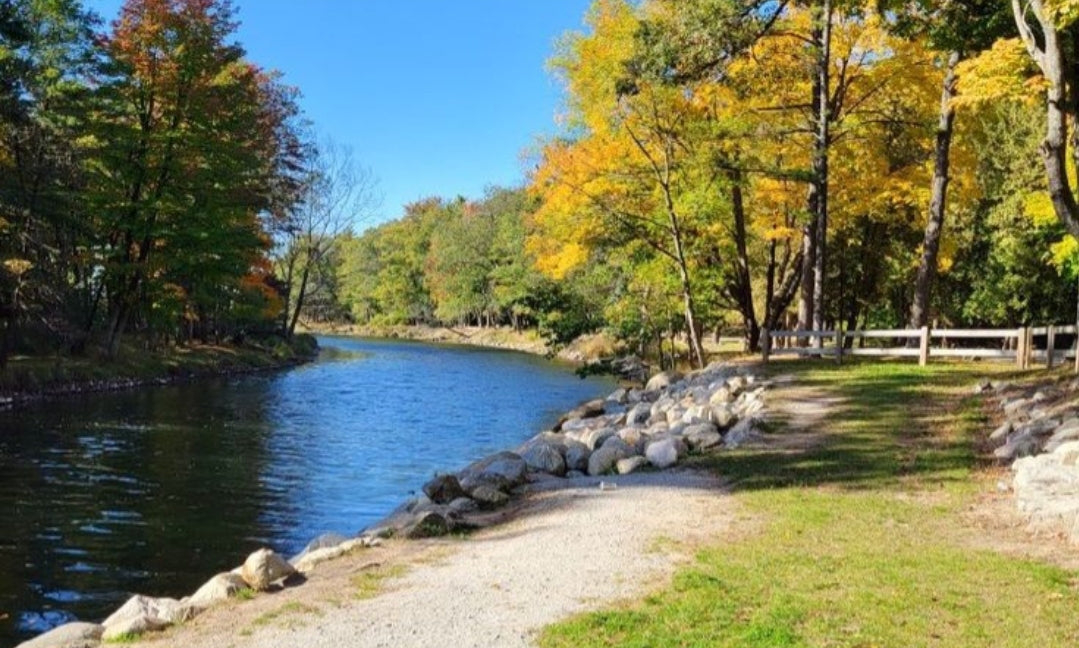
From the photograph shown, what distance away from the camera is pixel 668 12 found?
20.3 m

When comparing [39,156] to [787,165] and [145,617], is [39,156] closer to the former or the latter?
[787,165]

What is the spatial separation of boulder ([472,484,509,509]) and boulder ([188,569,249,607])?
3662mm

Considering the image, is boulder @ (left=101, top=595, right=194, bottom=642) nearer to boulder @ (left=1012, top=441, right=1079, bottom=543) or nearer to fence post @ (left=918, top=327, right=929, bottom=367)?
boulder @ (left=1012, top=441, right=1079, bottom=543)

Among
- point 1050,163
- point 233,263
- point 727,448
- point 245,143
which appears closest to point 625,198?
point 727,448

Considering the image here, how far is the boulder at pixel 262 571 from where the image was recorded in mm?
7844

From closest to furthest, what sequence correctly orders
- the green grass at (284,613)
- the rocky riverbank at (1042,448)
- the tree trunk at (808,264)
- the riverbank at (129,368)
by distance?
1. the green grass at (284,613)
2. the rocky riverbank at (1042,448)
3. the tree trunk at (808,264)
4. the riverbank at (129,368)

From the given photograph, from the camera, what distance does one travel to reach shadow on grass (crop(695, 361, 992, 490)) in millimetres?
11523

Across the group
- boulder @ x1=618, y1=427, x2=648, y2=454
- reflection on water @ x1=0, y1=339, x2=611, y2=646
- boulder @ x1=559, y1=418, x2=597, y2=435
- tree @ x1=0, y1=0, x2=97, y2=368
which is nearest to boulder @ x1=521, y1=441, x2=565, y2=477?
boulder @ x1=618, y1=427, x2=648, y2=454

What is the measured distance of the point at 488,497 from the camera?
1105 cm

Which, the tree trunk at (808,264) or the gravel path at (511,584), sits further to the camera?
the tree trunk at (808,264)

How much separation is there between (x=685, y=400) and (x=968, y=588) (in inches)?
468

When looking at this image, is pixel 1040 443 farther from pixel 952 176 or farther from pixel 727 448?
pixel 952 176

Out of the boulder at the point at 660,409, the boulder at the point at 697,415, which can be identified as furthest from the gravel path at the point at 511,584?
the boulder at the point at 660,409

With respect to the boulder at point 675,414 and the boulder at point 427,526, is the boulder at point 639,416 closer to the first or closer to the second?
the boulder at point 675,414
